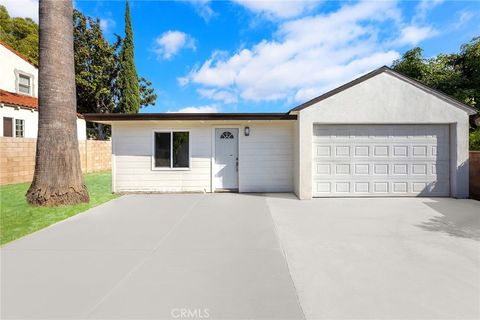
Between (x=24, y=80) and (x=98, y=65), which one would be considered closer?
(x=24, y=80)

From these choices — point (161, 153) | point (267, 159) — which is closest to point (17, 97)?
point (161, 153)

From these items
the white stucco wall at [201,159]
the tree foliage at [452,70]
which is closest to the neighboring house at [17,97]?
the white stucco wall at [201,159]

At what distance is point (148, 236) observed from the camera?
14.2 ft

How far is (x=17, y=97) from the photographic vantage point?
13.6m

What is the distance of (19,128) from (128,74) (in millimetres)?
10552

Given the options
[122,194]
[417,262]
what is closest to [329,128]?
[417,262]

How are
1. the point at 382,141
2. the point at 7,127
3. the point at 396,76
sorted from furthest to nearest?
the point at 7,127 < the point at 382,141 < the point at 396,76

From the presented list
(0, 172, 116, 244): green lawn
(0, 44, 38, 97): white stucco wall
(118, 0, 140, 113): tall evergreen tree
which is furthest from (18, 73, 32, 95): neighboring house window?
(0, 172, 116, 244): green lawn

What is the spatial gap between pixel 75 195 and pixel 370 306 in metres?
7.45

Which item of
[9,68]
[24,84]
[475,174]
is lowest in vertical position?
[475,174]

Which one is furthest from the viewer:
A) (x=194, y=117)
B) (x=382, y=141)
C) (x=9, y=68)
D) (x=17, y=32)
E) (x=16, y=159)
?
(x=17, y=32)

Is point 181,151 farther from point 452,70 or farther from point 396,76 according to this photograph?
point 452,70

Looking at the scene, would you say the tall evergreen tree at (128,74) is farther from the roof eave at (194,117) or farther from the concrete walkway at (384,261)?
the concrete walkway at (384,261)

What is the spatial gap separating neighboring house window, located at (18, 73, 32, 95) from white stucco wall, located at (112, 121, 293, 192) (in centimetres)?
1212
